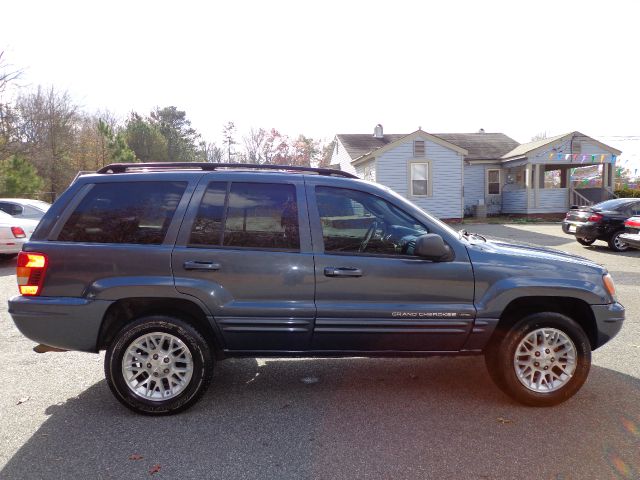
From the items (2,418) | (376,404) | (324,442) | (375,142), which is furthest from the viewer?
(375,142)

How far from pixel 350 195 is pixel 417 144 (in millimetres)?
18817

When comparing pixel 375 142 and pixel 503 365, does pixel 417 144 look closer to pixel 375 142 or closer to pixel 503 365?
pixel 375 142

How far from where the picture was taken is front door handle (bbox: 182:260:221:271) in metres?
3.44

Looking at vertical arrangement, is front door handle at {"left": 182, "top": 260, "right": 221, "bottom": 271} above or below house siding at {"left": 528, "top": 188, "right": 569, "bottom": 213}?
below

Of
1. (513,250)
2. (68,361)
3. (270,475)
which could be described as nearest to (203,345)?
(270,475)

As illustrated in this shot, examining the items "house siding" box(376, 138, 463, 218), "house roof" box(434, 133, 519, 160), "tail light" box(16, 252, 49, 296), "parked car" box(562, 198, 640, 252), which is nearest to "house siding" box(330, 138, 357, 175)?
"house siding" box(376, 138, 463, 218)

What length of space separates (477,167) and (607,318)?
2356cm

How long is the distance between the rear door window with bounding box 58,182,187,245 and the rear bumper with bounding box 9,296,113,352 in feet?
1.59

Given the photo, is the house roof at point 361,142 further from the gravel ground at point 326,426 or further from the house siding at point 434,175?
the gravel ground at point 326,426

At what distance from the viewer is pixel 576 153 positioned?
23.7 metres

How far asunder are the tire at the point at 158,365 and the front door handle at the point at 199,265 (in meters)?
0.43

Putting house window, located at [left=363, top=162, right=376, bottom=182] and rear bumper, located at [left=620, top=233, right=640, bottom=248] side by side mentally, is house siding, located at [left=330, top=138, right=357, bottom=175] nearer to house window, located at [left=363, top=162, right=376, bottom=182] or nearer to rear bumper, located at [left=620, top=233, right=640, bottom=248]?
house window, located at [left=363, top=162, right=376, bottom=182]

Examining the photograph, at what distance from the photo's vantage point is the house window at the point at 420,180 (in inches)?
856

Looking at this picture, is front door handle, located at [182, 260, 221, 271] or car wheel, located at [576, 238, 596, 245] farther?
car wheel, located at [576, 238, 596, 245]
